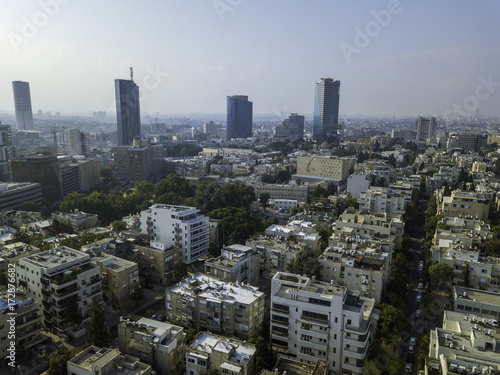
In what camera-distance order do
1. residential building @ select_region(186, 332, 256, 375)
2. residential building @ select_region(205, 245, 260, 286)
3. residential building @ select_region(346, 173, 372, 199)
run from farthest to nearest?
residential building @ select_region(346, 173, 372, 199), residential building @ select_region(205, 245, 260, 286), residential building @ select_region(186, 332, 256, 375)

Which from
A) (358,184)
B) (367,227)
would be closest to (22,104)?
(358,184)

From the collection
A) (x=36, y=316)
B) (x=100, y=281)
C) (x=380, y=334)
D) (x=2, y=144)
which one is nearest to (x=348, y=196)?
(x=380, y=334)

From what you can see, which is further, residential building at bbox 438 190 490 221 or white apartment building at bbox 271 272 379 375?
residential building at bbox 438 190 490 221

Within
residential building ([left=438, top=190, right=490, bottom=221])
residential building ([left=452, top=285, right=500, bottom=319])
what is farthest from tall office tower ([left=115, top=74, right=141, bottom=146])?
residential building ([left=452, top=285, right=500, bottom=319])

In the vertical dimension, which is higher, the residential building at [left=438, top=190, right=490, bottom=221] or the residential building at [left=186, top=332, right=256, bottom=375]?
the residential building at [left=438, top=190, right=490, bottom=221]

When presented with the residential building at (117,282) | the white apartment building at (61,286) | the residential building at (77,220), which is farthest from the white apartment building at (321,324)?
the residential building at (77,220)

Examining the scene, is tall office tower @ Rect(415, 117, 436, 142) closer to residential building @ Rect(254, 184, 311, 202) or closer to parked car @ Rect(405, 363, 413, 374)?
residential building @ Rect(254, 184, 311, 202)

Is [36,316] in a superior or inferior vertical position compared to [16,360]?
superior

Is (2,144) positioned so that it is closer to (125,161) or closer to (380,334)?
(125,161)
